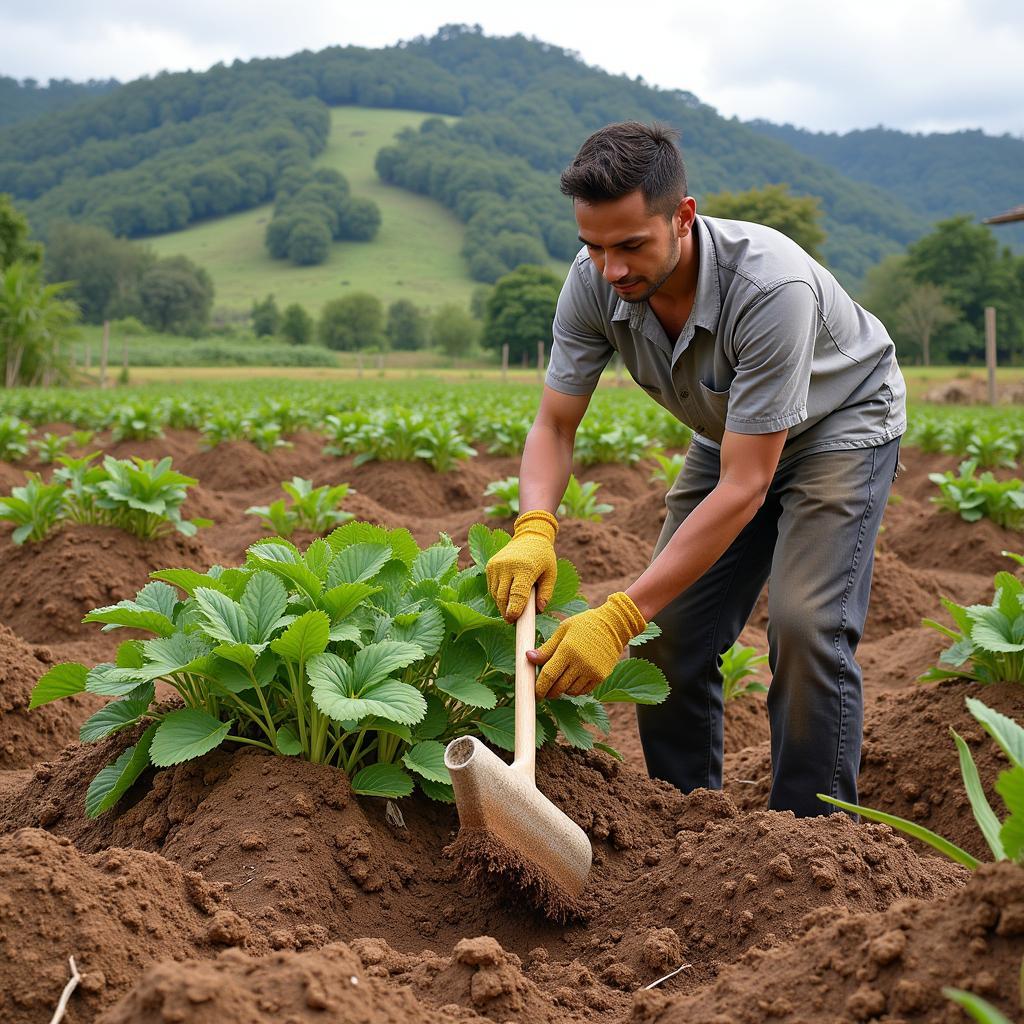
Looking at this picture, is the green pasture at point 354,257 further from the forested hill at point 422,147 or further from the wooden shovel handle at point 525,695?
the wooden shovel handle at point 525,695

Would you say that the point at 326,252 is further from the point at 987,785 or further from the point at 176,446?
the point at 987,785

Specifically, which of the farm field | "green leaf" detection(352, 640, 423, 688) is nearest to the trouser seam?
the farm field

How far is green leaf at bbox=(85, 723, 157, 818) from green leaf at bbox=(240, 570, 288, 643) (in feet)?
1.38

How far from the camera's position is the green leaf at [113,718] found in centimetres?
253

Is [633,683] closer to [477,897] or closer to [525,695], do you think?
[525,695]

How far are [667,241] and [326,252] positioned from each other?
10046cm

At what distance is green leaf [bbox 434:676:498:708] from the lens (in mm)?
2457

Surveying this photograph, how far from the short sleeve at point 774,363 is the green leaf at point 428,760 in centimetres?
113

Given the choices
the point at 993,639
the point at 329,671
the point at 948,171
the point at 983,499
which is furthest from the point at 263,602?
the point at 948,171

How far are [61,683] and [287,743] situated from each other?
2.07 feet

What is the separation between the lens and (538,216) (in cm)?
10950

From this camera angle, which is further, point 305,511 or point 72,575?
point 305,511

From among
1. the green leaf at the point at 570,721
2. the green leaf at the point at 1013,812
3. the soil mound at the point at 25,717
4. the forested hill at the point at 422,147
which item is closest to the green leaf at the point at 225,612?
the green leaf at the point at 570,721

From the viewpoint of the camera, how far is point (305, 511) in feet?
20.9
